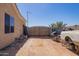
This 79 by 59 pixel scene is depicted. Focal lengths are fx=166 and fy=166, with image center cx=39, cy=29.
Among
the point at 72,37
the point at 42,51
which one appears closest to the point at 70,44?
the point at 72,37

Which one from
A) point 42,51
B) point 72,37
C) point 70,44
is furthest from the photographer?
point 70,44

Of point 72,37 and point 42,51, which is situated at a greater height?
point 72,37

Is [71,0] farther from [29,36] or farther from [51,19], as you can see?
[29,36]

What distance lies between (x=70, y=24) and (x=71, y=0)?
1683 mm

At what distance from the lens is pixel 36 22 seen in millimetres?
6082

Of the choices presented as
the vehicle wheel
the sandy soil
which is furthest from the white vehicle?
the sandy soil

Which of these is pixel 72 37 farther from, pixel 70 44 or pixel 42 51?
pixel 42 51

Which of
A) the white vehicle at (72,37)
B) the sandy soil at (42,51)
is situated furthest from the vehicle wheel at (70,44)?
the sandy soil at (42,51)

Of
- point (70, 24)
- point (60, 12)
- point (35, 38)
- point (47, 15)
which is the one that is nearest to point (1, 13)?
point (47, 15)

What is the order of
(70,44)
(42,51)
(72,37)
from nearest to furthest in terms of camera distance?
(72,37)
(42,51)
(70,44)

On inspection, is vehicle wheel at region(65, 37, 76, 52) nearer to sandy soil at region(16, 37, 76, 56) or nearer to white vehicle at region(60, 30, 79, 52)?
white vehicle at region(60, 30, 79, 52)

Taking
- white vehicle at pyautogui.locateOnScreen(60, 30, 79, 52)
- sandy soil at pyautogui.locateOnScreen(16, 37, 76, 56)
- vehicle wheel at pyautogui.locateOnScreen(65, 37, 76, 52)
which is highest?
white vehicle at pyautogui.locateOnScreen(60, 30, 79, 52)

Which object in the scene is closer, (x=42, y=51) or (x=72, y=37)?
(x=72, y=37)

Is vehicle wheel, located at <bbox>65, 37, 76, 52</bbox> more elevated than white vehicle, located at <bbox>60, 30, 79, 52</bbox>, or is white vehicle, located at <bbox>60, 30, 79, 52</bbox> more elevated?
white vehicle, located at <bbox>60, 30, 79, 52</bbox>
